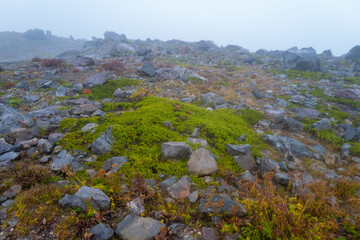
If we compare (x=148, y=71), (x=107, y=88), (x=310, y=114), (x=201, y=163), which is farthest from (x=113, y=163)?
(x=148, y=71)

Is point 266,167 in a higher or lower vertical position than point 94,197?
lower

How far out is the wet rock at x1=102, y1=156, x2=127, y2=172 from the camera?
4.74 metres

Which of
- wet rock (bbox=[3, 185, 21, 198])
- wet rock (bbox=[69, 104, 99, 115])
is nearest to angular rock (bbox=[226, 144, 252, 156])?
wet rock (bbox=[3, 185, 21, 198])

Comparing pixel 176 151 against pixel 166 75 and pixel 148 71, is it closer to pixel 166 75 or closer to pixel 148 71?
pixel 166 75

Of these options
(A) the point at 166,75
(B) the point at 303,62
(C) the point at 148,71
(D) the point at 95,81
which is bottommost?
(D) the point at 95,81

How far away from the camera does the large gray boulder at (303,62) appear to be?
23109 millimetres

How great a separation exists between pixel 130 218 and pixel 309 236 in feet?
9.75

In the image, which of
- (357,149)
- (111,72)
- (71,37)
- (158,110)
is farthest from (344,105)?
(71,37)

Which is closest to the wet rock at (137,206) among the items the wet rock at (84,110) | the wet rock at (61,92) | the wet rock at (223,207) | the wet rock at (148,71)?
the wet rock at (223,207)

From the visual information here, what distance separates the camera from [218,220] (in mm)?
3438

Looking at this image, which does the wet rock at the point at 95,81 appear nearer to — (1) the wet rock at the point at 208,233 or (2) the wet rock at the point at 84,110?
(2) the wet rock at the point at 84,110

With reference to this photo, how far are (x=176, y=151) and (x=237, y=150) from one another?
2023mm

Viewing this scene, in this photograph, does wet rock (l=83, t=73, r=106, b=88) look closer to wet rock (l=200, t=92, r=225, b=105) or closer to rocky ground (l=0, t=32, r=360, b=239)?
rocky ground (l=0, t=32, r=360, b=239)

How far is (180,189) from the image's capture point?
13.8 feet
